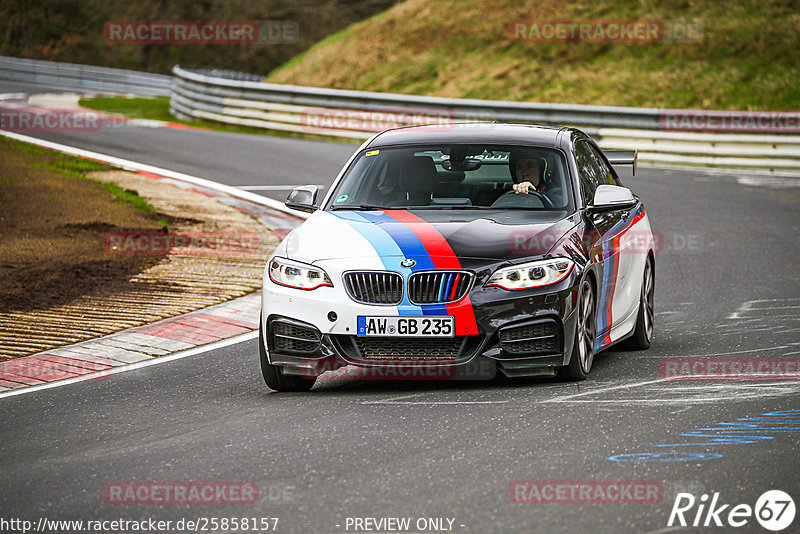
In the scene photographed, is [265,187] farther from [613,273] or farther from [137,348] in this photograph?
[613,273]

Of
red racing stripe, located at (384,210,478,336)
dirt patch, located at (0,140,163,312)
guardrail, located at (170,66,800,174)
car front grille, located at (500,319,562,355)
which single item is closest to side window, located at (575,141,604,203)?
red racing stripe, located at (384,210,478,336)

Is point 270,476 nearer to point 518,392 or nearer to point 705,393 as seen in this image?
point 518,392

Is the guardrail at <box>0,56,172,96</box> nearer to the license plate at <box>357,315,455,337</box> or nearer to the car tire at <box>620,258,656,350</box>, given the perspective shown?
the car tire at <box>620,258,656,350</box>

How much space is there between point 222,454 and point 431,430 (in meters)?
1.11

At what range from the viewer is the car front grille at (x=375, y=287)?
7387 mm

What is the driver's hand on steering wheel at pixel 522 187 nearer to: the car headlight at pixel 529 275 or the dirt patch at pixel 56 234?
the car headlight at pixel 529 275

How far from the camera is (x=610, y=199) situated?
8.41 m

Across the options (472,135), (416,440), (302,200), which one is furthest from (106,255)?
(416,440)

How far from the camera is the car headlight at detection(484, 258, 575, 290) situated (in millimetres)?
7375

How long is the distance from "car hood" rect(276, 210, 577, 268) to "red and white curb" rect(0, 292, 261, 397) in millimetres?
1854

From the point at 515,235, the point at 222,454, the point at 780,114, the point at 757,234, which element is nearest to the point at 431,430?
the point at 222,454

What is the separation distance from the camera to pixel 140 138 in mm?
25172

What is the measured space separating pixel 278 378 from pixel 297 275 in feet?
2.28

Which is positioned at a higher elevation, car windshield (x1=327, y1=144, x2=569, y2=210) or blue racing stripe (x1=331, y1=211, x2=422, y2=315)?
car windshield (x1=327, y1=144, x2=569, y2=210)
